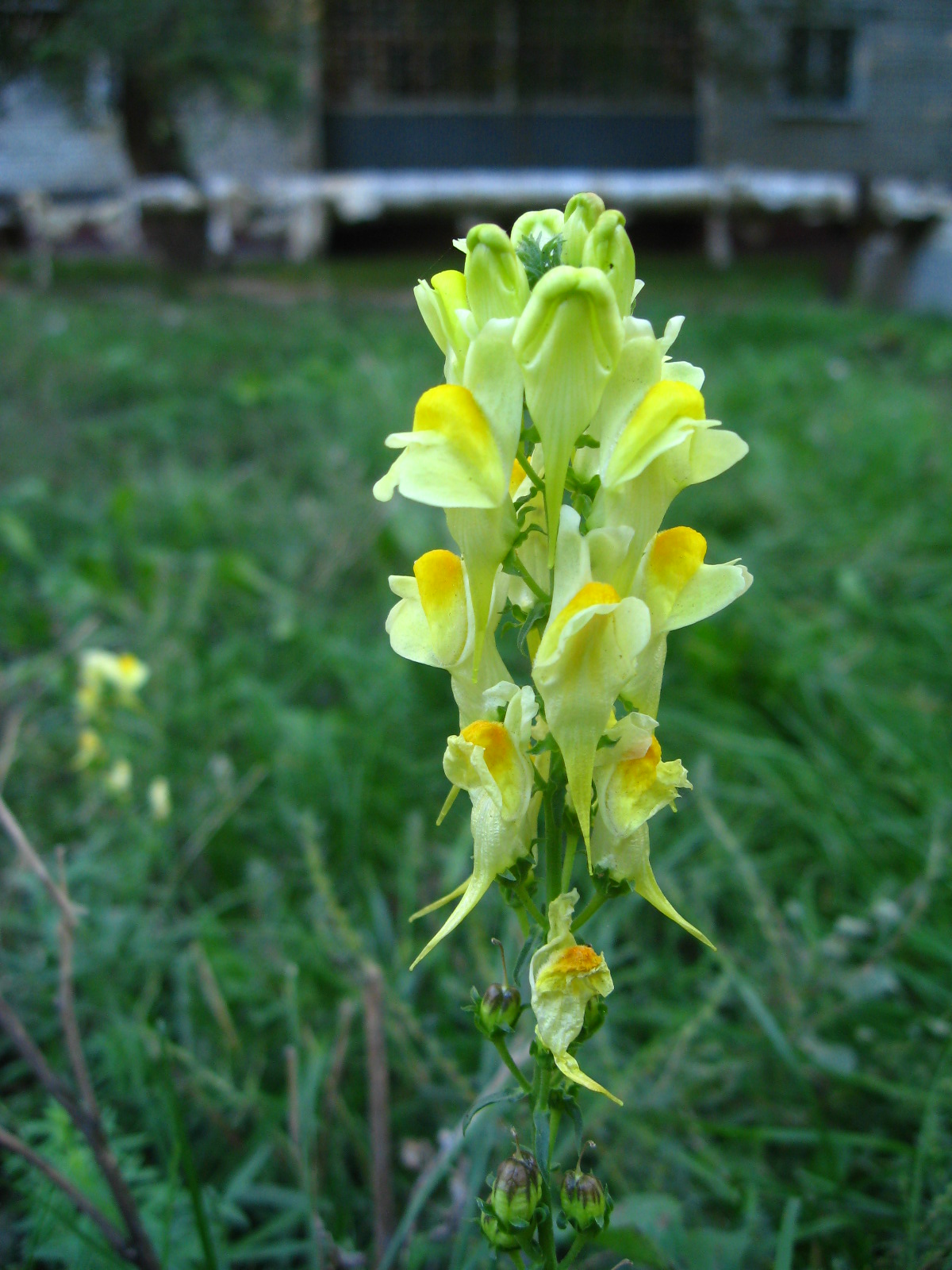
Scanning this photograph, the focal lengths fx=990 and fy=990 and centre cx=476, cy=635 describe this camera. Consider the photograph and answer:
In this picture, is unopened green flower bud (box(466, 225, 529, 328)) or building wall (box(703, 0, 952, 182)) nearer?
unopened green flower bud (box(466, 225, 529, 328))

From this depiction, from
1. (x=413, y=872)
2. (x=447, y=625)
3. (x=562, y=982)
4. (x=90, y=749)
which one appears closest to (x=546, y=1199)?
(x=562, y=982)

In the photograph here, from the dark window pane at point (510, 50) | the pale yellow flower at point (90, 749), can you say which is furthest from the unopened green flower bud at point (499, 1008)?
the dark window pane at point (510, 50)

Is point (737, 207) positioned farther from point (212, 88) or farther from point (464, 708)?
point (464, 708)

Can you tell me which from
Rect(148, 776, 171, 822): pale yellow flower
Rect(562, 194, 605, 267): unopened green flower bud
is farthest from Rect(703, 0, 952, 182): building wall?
Rect(562, 194, 605, 267): unopened green flower bud

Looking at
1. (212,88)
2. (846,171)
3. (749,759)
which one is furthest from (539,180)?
(749,759)

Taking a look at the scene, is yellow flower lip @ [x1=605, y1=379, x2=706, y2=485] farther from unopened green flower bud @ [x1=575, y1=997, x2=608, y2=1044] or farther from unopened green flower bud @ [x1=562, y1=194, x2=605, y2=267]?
unopened green flower bud @ [x1=575, y1=997, x2=608, y2=1044]

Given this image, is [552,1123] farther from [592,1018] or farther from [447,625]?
[447,625]
